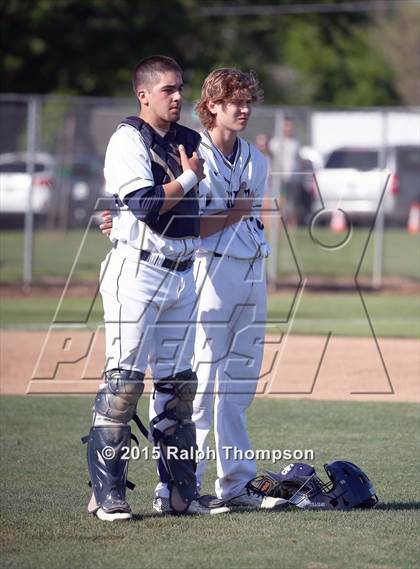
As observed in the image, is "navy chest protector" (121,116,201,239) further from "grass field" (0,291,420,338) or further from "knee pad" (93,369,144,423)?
"grass field" (0,291,420,338)

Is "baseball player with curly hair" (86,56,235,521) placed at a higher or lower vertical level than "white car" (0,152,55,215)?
higher

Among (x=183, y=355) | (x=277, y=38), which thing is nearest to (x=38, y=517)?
(x=183, y=355)

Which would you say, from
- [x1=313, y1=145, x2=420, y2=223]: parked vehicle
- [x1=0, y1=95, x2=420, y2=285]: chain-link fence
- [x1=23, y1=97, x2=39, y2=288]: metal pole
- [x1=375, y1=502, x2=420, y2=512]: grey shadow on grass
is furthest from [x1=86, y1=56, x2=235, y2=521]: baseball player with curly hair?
[x1=313, y1=145, x2=420, y2=223]: parked vehicle

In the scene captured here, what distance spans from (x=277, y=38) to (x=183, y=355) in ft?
139

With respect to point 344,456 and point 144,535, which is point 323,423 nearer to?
point 344,456

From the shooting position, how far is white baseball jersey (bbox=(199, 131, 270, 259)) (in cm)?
588

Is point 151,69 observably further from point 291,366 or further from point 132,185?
point 291,366

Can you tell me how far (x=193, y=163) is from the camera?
17.9ft

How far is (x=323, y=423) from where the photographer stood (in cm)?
844

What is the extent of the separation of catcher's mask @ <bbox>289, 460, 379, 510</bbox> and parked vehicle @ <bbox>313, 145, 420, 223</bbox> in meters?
15.1

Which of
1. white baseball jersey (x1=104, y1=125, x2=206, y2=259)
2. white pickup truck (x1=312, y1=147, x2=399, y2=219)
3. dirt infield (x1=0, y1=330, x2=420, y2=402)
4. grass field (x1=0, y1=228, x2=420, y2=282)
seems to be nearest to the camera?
white baseball jersey (x1=104, y1=125, x2=206, y2=259)

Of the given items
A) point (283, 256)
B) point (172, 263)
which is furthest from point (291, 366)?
point (283, 256)

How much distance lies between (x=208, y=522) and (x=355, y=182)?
56.8ft

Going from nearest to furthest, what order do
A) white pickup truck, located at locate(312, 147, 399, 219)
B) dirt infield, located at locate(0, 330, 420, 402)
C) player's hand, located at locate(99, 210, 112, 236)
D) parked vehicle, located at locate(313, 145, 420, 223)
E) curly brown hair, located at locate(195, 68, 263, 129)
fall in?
1. player's hand, located at locate(99, 210, 112, 236)
2. curly brown hair, located at locate(195, 68, 263, 129)
3. dirt infield, located at locate(0, 330, 420, 402)
4. white pickup truck, located at locate(312, 147, 399, 219)
5. parked vehicle, located at locate(313, 145, 420, 223)
